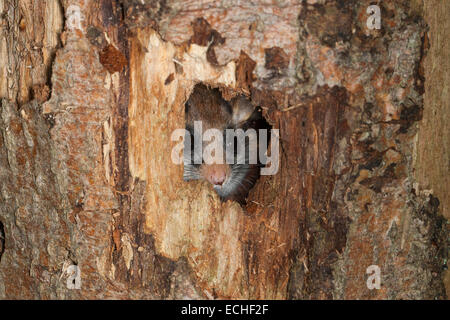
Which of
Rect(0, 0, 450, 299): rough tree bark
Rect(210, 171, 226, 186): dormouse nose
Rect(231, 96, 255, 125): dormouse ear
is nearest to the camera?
Rect(0, 0, 450, 299): rough tree bark

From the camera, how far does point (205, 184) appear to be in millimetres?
2041

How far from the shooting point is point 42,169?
198 centimetres

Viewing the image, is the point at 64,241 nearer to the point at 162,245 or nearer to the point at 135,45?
the point at 162,245

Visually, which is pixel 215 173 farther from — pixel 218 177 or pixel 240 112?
pixel 240 112

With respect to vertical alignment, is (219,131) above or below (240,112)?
below

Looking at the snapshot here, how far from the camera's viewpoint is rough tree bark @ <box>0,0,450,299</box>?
1780 mm

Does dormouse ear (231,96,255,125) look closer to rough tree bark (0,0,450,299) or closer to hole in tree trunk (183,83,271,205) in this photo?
hole in tree trunk (183,83,271,205)

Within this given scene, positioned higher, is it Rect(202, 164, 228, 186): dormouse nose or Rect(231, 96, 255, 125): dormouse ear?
Rect(231, 96, 255, 125): dormouse ear

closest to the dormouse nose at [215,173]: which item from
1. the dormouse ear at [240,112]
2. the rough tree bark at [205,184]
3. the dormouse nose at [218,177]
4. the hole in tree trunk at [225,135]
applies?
the dormouse nose at [218,177]

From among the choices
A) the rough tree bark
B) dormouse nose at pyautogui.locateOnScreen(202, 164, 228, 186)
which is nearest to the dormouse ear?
dormouse nose at pyautogui.locateOnScreen(202, 164, 228, 186)

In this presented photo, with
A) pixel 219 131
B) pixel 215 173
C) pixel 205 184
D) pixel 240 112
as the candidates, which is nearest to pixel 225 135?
pixel 219 131

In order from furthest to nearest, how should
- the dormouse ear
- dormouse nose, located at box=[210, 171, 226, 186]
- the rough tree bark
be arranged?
the dormouse ear
dormouse nose, located at box=[210, 171, 226, 186]
the rough tree bark

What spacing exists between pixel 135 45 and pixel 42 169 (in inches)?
26.0

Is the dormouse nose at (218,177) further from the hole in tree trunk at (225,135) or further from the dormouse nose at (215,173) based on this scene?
the hole in tree trunk at (225,135)
